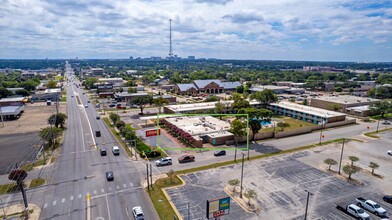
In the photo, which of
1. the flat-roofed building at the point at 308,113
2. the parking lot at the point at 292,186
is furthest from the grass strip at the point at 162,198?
the flat-roofed building at the point at 308,113

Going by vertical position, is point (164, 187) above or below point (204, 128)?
below

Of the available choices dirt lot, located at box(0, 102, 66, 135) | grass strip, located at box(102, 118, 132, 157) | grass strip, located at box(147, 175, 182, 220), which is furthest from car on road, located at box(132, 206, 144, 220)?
dirt lot, located at box(0, 102, 66, 135)

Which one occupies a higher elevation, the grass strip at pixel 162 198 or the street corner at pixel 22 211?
the grass strip at pixel 162 198

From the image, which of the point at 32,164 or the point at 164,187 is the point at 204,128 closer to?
the point at 164,187

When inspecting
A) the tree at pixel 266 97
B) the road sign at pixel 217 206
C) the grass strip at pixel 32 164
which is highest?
the tree at pixel 266 97

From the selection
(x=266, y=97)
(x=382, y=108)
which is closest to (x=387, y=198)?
(x=382, y=108)

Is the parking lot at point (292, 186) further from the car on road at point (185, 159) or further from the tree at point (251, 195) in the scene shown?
the car on road at point (185, 159)

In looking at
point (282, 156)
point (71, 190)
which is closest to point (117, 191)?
point (71, 190)
